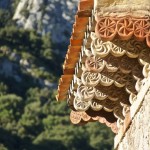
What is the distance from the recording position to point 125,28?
4.34 metres

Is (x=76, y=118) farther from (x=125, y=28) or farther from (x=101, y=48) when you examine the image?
(x=125, y=28)

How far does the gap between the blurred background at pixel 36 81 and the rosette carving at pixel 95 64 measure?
41.7 metres

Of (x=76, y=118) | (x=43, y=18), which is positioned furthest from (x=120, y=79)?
(x=43, y=18)

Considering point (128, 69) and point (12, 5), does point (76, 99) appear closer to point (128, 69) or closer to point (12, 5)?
point (128, 69)

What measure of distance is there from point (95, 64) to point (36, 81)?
61.4m

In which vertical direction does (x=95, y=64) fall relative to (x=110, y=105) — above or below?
above

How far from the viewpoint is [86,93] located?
521 cm

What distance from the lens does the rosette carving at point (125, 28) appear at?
14.1 ft

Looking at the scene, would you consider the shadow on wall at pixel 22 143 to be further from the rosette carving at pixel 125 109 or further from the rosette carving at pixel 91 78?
the rosette carving at pixel 91 78

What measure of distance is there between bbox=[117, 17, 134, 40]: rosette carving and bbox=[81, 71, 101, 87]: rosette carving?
66cm

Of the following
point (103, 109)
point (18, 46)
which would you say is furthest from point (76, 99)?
point (18, 46)

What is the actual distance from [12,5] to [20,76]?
39.8ft

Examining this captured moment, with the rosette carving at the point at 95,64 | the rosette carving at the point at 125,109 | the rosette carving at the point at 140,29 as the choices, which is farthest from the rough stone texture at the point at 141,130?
the rosette carving at the point at 140,29

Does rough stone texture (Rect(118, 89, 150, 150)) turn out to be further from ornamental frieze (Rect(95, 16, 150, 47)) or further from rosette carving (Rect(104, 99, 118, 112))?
ornamental frieze (Rect(95, 16, 150, 47))
